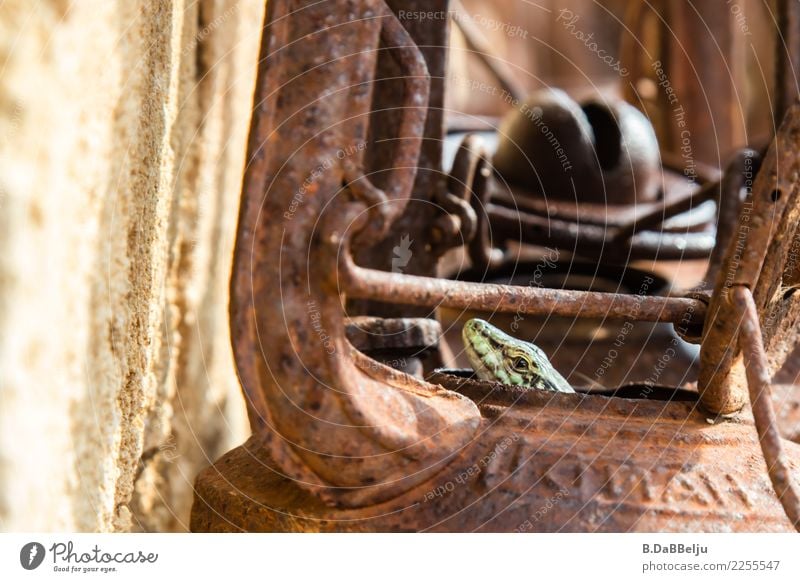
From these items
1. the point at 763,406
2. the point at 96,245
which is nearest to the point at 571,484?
the point at 763,406

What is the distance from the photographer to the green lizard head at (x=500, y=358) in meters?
0.78

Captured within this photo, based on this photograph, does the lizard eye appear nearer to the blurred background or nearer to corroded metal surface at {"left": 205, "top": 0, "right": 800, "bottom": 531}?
corroded metal surface at {"left": 205, "top": 0, "right": 800, "bottom": 531}

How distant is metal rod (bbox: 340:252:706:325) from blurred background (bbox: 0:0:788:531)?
0.61 feet

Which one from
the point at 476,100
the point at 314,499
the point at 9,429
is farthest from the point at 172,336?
the point at 476,100

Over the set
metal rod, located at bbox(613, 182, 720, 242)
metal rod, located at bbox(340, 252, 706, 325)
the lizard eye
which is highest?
metal rod, located at bbox(613, 182, 720, 242)

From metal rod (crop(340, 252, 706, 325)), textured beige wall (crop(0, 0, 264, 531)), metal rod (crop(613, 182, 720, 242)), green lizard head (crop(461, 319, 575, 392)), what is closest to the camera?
textured beige wall (crop(0, 0, 264, 531))

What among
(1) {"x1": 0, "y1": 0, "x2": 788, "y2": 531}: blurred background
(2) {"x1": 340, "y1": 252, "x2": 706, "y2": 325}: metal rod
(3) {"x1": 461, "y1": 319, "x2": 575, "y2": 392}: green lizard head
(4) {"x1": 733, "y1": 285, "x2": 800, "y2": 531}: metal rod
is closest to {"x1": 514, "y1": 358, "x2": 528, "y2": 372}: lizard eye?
(3) {"x1": 461, "y1": 319, "x2": 575, "y2": 392}: green lizard head

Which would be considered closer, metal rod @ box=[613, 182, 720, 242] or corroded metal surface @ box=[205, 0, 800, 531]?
corroded metal surface @ box=[205, 0, 800, 531]

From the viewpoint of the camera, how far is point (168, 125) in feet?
2.96

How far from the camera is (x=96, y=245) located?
2.06ft

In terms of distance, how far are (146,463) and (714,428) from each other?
29.0 inches

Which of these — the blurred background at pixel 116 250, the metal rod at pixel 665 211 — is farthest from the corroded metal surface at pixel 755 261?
the metal rod at pixel 665 211

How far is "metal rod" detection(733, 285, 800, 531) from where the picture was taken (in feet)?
1.92
